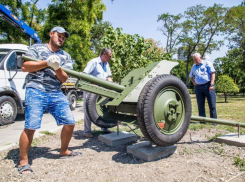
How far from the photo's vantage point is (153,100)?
2.98 metres

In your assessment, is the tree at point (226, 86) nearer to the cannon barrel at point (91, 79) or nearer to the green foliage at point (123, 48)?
the green foliage at point (123, 48)

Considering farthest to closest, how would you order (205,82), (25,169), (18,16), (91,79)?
(18,16)
(205,82)
(91,79)
(25,169)

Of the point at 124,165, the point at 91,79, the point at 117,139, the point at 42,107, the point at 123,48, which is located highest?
the point at 123,48

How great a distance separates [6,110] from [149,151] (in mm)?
4703

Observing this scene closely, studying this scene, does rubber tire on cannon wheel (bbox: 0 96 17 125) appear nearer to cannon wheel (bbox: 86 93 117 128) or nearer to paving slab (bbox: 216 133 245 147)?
cannon wheel (bbox: 86 93 117 128)

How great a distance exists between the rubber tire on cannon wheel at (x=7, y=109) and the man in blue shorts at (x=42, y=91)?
3759mm

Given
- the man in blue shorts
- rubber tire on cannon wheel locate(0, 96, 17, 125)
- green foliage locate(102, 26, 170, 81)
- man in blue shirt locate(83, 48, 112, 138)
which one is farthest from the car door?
the man in blue shorts

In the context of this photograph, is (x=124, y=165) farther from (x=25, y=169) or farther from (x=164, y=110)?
(x=25, y=169)

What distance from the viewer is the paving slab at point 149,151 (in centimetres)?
333

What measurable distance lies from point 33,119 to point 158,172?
5.60ft

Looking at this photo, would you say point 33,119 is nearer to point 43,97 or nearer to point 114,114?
point 43,97

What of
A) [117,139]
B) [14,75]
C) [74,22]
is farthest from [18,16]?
[117,139]

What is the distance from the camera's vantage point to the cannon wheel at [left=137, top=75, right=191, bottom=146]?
9.67ft

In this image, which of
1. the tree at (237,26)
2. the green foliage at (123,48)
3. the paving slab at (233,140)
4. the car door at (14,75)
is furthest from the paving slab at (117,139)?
the tree at (237,26)
